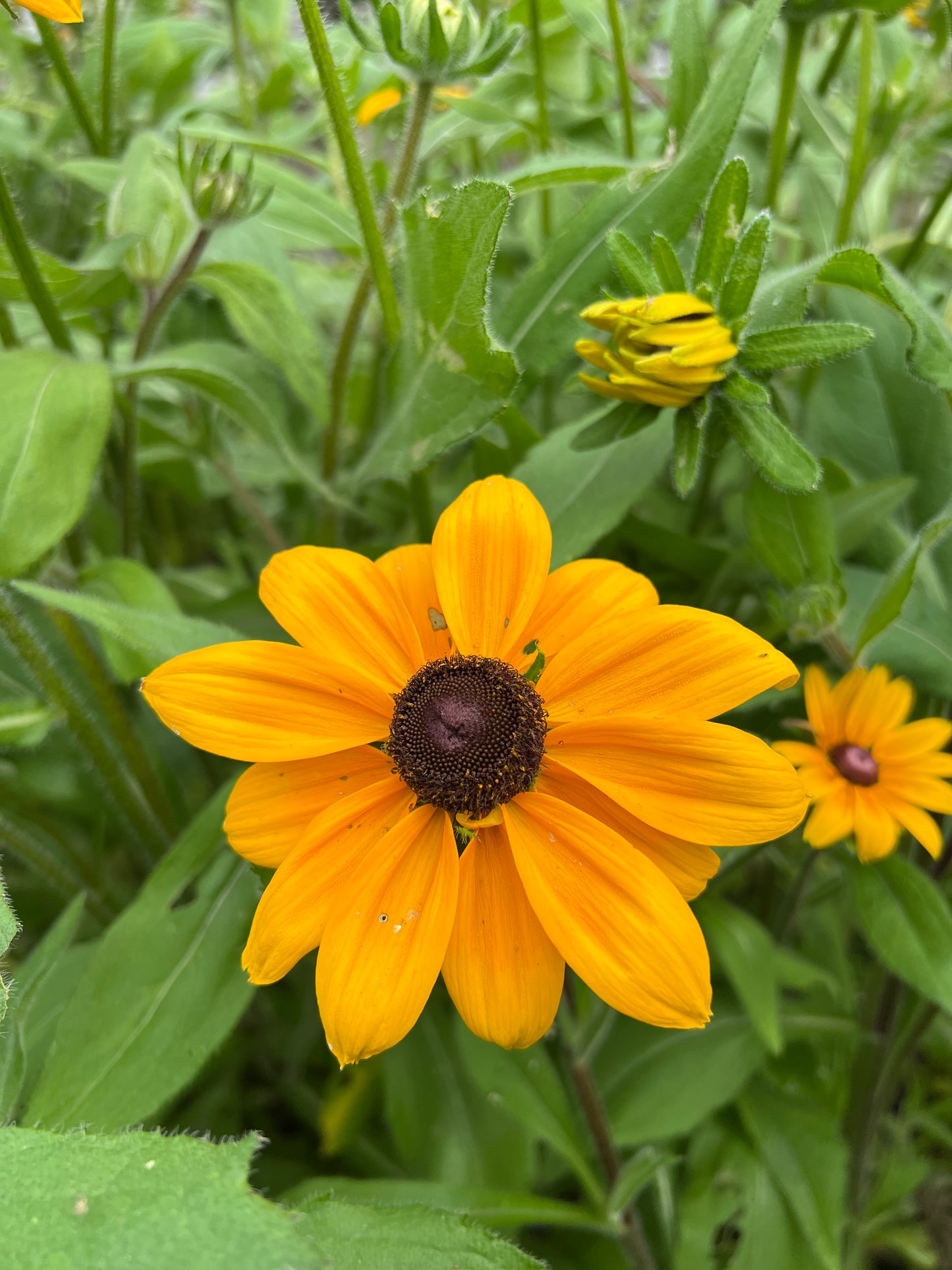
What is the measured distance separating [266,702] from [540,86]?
655mm

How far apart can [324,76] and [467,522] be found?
0.95ft

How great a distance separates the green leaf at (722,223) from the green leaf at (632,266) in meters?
0.03

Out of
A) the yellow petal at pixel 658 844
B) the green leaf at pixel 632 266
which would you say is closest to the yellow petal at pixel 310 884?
the yellow petal at pixel 658 844

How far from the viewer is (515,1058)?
0.79m

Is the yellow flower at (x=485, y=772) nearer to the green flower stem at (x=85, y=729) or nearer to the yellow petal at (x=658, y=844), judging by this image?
Answer: the yellow petal at (x=658, y=844)

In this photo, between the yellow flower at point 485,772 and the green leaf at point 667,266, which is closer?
the yellow flower at point 485,772

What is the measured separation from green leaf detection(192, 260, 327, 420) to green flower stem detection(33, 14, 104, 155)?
170mm

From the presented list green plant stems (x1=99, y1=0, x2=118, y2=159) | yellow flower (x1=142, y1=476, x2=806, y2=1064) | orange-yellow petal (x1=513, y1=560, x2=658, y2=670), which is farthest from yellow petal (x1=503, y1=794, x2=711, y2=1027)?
green plant stems (x1=99, y1=0, x2=118, y2=159)

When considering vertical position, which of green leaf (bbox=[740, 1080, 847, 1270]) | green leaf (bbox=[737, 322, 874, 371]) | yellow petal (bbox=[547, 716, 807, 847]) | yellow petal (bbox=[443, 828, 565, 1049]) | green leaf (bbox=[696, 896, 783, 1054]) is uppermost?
green leaf (bbox=[737, 322, 874, 371])

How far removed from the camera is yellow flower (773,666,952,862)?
0.64 metres

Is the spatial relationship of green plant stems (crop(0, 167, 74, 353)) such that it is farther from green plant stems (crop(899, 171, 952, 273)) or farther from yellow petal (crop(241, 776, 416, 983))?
green plant stems (crop(899, 171, 952, 273))

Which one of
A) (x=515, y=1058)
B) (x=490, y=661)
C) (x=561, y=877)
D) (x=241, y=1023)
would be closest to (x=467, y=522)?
(x=490, y=661)

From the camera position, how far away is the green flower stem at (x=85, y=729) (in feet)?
2.28

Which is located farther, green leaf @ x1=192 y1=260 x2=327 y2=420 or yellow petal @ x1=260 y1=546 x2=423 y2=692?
green leaf @ x1=192 y1=260 x2=327 y2=420
